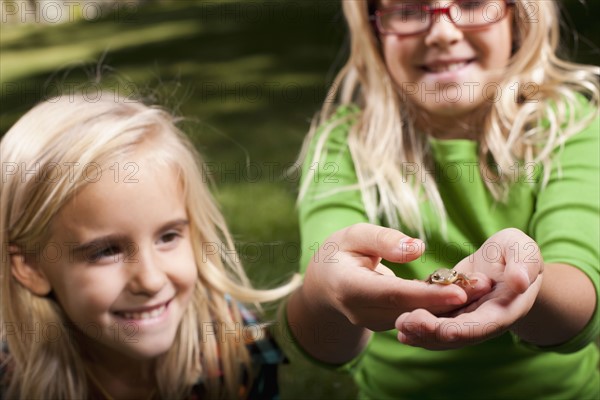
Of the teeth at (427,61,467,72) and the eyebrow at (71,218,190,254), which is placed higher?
the teeth at (427,61,467,72)

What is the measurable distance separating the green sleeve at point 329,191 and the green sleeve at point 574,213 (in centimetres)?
16

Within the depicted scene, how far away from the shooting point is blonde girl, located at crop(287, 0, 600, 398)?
76 centimetres

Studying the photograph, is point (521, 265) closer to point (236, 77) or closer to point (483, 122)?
point (483, 122)

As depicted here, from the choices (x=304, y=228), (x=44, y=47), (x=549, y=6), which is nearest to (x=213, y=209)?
(x=304, y=228)

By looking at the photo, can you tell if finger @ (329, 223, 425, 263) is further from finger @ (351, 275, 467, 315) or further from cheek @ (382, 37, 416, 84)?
cheek @ (382, 37, 416, 84)

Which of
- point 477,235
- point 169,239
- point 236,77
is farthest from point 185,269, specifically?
point 236,77

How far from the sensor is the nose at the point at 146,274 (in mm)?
773

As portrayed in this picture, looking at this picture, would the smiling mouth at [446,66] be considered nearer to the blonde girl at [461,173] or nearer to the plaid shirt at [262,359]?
the blonde girl at [461,173]

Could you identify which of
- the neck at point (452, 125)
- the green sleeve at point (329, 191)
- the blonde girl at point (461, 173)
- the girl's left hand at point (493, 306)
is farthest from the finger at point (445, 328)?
the neck at point (452, 125)

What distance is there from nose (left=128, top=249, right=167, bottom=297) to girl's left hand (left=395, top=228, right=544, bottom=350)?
280mm

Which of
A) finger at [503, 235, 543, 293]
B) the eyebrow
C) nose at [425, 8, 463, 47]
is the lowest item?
the eyebrow

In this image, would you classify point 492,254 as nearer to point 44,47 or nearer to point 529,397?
point 529,397

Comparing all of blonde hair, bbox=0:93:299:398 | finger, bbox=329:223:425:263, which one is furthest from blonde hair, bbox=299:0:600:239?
finger, bbox=329:223:425:263

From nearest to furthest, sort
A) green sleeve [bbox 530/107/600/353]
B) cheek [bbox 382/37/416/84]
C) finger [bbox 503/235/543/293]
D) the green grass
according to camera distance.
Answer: finger [bbox 503/235/543/293] → green sleeve [bbox 530/107/600/353] → cheek [bbox 382/37/416/84] → the green grass
